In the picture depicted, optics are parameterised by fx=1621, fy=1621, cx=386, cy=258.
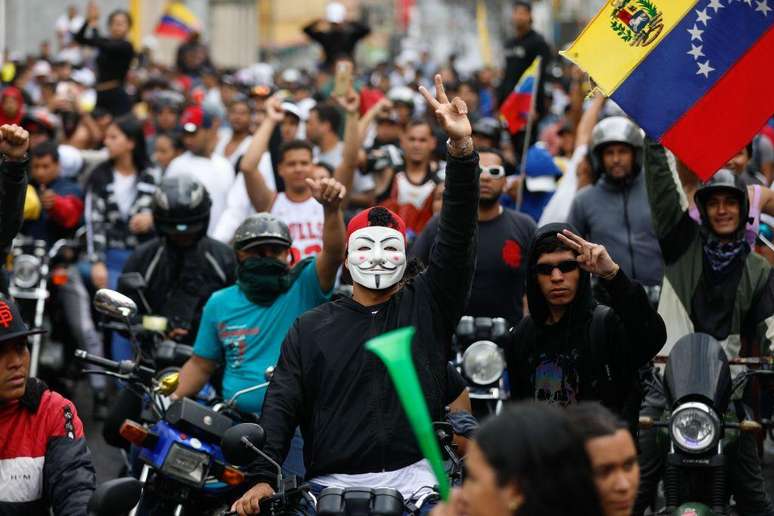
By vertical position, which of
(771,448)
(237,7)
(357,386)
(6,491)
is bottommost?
(771,448)

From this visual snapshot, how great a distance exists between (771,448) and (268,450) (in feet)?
19.8

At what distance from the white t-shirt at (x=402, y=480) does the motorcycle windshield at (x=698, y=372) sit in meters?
1.27

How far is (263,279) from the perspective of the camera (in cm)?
832

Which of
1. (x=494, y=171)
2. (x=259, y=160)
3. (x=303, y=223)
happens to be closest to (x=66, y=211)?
(x=259, y=160)

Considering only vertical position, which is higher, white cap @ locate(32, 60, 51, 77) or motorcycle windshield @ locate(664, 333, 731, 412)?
white cap @ locate(32, 60, 51, 77)

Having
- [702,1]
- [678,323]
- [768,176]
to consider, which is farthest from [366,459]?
[768,176]

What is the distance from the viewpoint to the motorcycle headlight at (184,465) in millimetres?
7289

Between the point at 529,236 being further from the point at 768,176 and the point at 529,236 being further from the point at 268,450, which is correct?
the point at 768,176

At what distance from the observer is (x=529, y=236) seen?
989cm

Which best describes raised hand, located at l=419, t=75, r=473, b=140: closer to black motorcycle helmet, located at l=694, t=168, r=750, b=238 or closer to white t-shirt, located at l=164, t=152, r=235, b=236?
black motorcycle helmet, located at l=694, t=168, r=750, b=238

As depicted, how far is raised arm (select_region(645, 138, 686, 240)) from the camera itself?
28.1 feet

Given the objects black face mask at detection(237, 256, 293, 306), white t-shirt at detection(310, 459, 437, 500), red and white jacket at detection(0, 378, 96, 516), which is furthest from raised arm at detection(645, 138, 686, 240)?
red and white jacket at detection(0, 378, 96, 516)

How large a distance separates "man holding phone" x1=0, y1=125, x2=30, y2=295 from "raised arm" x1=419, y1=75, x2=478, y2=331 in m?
2.12

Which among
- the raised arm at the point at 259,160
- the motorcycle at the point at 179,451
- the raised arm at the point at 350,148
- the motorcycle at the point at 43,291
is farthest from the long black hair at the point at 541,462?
the motorcycle at the point at 43,291
